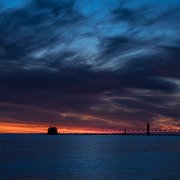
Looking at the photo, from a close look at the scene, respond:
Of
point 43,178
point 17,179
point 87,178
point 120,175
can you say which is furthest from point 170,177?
point 17,179

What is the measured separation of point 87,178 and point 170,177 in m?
15.5

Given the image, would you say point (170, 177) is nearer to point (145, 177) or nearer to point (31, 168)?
point (145, 177)

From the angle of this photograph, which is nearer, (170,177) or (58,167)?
(170,177)

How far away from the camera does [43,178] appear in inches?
2813

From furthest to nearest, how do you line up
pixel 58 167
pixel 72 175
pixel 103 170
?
pixel 58 167 → pixel 103 170 → pixel 72 175

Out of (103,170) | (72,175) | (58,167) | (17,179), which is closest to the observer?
(17,179)

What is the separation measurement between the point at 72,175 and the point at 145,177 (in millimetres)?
14059

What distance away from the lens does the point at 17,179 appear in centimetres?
6988

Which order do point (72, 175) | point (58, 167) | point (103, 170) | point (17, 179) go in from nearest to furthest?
point (17, 179) → point (72, 175) → point (103, 170) → point (58, 167)

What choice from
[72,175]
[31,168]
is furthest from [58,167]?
[72,175]

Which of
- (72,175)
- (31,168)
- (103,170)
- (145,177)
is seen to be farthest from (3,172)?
(145,177)

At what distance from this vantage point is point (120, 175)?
76.6 metres

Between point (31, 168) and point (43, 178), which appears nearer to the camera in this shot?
point (43, 178)

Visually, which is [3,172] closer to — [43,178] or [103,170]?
[43,178]
